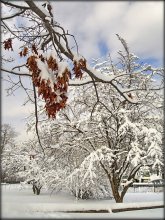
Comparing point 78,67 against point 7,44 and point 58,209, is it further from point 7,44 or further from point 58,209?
point 58,209

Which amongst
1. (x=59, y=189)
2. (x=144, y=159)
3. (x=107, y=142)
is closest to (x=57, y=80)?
(x=144, y=159)

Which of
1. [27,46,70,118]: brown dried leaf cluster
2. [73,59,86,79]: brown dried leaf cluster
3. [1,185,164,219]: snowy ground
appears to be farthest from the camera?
[1,185,164,219]: snowy ground

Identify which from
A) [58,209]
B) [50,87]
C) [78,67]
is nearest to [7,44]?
[78,67]

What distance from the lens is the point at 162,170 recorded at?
1395 cm

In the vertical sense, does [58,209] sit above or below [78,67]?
below

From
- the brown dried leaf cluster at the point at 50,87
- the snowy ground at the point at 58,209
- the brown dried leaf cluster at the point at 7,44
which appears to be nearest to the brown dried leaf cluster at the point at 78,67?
the brown dried leaf cluster at the point at 50,87

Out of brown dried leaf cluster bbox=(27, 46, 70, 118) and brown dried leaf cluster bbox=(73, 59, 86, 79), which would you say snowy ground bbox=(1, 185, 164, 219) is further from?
brown dried leaf cluster bbox=(73, 59, 86, 79)

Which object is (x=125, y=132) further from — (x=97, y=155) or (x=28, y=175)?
(x=28, y=175)

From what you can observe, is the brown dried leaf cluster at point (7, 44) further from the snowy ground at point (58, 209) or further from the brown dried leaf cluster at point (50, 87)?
the snowy ground at point (58, 209)

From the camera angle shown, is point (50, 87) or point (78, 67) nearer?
point (50, 87)

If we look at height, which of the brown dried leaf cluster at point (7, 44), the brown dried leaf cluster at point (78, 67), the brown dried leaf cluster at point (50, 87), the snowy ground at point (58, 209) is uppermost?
the brown dried leaf cluster at point (7, 44)

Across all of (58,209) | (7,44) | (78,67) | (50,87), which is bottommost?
(58,209)

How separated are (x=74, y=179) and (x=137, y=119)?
3790 millimetres

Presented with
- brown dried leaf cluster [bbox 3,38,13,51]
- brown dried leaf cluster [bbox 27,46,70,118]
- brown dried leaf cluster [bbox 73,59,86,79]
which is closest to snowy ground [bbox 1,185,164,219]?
brown dried leaf cluster [bbox 27,46,70,118]
